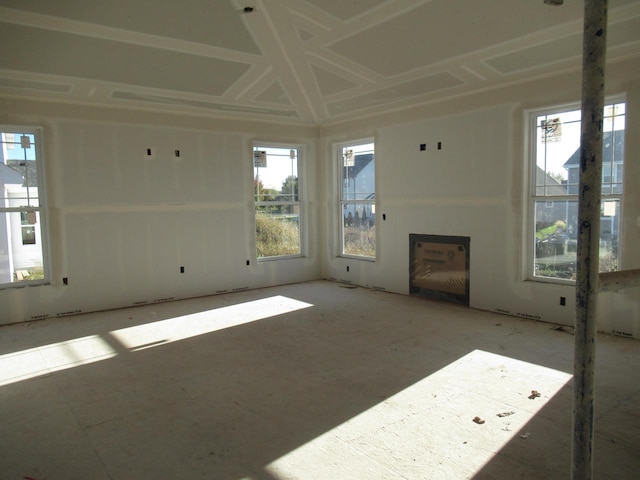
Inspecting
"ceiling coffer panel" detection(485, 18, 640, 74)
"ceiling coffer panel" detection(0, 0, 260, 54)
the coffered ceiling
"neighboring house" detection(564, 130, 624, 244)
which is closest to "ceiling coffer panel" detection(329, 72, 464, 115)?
the coffered ceiling

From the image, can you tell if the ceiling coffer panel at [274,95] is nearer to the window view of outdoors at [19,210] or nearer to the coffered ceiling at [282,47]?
the coffered ceiling at [282,47]

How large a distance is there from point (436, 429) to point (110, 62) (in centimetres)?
449

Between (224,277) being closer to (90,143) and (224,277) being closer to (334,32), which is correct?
(90,143)

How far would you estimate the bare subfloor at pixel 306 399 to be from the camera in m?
2.33

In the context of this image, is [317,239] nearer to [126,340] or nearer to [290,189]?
[290,189]

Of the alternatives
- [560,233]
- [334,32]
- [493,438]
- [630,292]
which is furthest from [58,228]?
[630,292]

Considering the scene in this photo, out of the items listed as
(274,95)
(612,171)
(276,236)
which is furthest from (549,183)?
(276,236)

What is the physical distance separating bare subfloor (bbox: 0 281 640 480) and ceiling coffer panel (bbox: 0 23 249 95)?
2.75 metres

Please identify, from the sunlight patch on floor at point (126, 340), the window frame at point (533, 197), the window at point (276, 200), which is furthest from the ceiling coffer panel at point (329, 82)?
the sunlight patch on floor at point (126, 340)

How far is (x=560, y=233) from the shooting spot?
4816mm

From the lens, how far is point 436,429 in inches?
104

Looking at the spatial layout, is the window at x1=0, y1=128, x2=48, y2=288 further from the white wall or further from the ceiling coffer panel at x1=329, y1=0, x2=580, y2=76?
the ceiling coffer panel at x1=329, y1=0, x2=580, y2=76

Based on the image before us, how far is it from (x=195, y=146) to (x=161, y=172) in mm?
616

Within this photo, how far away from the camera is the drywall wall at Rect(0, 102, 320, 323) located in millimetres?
5414
